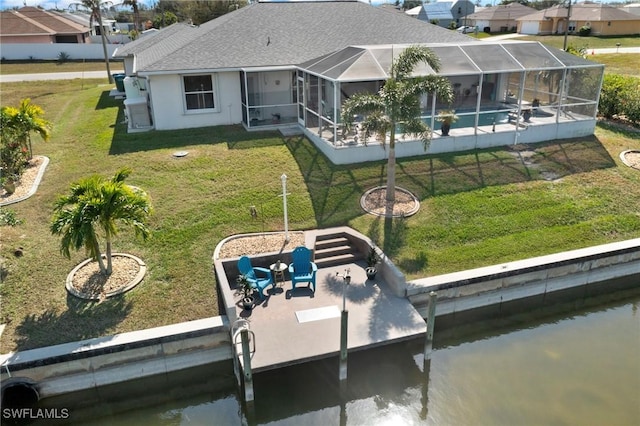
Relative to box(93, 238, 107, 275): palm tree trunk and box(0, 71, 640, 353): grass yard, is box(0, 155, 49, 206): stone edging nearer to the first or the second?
box(0, 71, 640, 353): grass yard

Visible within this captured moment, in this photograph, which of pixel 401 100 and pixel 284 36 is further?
pixel 284 36

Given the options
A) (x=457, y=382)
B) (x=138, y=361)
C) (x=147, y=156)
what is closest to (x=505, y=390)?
(x=457, y=382)

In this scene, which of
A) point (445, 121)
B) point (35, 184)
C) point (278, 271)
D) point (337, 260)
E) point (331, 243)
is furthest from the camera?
point (445, 121)

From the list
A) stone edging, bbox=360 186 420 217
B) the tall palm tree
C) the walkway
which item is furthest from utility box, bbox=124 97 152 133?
the walkway

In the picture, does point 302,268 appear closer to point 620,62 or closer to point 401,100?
point 401,100

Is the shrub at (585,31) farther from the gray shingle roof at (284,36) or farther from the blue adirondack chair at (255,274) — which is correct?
the blue adirondack chair at (255,274)

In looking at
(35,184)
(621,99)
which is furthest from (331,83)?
(621,99)

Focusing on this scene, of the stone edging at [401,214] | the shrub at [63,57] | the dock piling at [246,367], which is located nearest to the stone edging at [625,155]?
the stone edging at [401,214]
